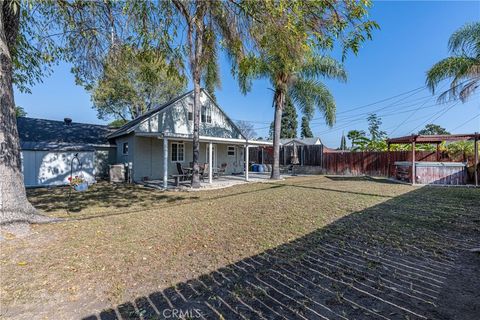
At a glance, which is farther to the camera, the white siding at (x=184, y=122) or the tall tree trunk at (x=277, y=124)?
the tall tree trunk at (x=277, y=124)

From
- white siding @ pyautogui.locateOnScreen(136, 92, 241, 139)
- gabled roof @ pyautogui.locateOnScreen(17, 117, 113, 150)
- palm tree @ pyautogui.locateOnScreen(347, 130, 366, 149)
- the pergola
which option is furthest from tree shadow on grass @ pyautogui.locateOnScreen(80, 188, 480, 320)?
palm tree @ pyautogui.locateOnScreen(347, 130, 366, 149)

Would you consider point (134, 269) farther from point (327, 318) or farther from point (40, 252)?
point (327, 318)

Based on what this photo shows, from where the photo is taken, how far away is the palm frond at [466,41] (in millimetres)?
11468

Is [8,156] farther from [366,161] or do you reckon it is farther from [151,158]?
[366,161]

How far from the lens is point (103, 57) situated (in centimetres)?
778

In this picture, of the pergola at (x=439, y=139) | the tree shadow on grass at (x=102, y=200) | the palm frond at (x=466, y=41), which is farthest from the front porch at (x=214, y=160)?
the palm frond at (x=466, y=41)

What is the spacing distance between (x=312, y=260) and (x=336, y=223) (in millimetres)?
2241

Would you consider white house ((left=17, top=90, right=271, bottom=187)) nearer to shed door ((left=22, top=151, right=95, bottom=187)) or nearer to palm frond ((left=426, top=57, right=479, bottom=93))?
shed door ((left=22, top=151, right=95, bottom=187))

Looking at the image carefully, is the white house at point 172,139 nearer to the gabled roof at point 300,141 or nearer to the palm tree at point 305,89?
A: the palm tree at point 305,89

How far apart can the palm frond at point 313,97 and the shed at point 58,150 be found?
12509 mm

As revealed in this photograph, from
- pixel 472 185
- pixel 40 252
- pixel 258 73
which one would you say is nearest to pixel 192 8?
pixel 40 252

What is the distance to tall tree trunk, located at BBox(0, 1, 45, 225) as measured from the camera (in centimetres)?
505

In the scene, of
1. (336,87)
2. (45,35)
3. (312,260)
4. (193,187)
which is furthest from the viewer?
(336,87)

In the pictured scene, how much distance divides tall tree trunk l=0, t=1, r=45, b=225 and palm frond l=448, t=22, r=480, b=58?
1636 cm
